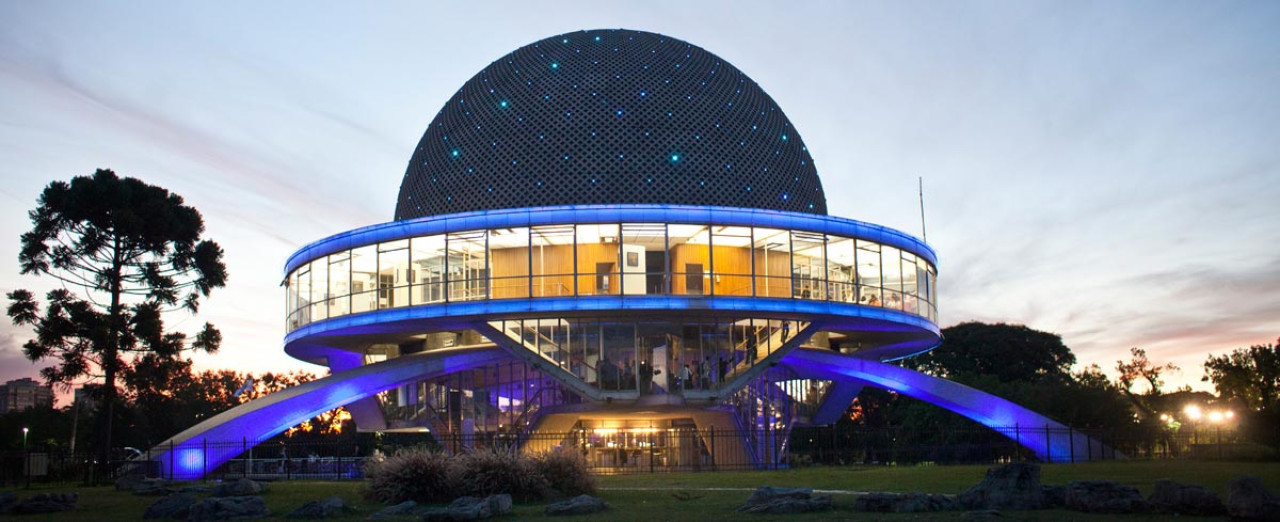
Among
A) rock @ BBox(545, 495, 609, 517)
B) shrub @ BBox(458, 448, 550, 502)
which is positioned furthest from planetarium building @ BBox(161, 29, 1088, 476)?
rock @ BBox(545, 495, 609, 517)

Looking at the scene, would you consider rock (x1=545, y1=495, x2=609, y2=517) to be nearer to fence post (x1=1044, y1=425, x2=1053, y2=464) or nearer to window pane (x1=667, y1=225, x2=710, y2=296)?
window pane (x1=667, y1=225, x2=710, y2=296)

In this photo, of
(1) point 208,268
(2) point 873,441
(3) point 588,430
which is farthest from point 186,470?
(2) point 873,441

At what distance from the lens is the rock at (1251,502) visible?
30.7 ft

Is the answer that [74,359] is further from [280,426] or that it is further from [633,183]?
[633,183]

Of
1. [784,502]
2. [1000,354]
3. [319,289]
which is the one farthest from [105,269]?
[1000,354]

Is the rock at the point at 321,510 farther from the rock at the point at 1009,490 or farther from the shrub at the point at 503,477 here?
the rock at the point at 1009,490

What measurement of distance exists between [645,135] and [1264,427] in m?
14.6

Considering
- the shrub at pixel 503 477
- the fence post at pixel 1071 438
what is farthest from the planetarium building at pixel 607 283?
the shrub at pixel 503 477

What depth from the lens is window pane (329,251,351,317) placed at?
2764cm

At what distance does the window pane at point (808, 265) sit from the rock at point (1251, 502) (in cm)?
1656

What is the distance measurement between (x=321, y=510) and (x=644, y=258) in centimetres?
1399

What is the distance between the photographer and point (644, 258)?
25.4 m

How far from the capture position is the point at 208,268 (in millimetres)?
28109

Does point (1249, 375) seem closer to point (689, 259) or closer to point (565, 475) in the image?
point (689, 259)
